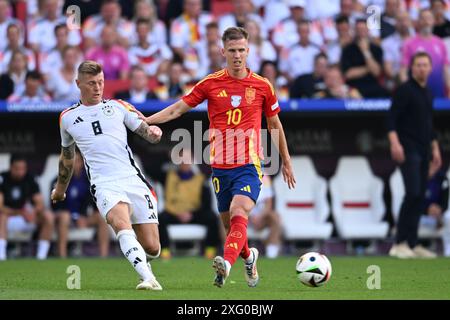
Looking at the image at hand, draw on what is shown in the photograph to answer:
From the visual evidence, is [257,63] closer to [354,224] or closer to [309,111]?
[309,111]

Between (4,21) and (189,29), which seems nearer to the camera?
(4,21)

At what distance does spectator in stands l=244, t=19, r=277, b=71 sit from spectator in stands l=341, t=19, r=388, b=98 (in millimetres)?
1267

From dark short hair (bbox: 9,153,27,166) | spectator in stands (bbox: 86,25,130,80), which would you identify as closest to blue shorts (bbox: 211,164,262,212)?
spectator in stands (bbox: 86,25,130,80)

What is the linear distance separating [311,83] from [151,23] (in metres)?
3.13

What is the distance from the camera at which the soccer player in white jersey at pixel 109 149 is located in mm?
10203

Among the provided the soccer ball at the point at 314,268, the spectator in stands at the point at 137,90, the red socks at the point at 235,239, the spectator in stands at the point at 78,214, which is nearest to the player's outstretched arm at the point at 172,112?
the red socks at the point at 235,239

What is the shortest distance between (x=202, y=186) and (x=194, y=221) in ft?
1.97

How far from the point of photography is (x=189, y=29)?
62.8 feet

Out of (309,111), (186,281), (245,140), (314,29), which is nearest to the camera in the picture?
(245,140)

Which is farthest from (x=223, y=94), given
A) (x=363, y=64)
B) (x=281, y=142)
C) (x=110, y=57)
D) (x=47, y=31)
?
(x=47, y=31)

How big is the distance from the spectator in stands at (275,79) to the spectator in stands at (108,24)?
2.51 meters

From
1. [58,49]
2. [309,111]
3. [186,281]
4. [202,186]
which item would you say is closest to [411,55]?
[309,111]

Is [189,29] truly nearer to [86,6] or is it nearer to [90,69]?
[86,6]

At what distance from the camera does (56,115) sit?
60.3 ft
